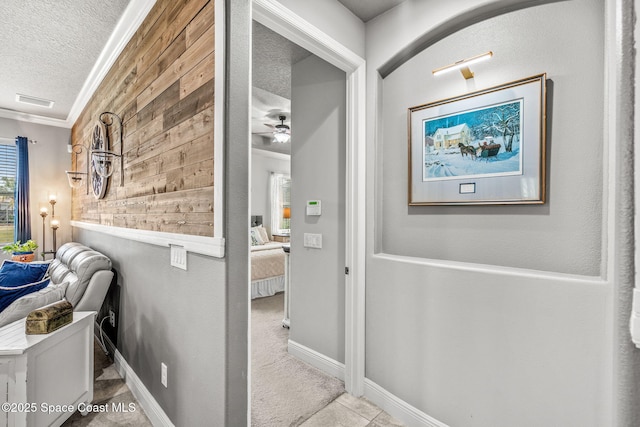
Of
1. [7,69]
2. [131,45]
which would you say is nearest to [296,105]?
[131,45]

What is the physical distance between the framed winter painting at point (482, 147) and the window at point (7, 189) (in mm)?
5792

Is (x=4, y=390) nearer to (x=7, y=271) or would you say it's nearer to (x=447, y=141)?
(x=7, y=271)

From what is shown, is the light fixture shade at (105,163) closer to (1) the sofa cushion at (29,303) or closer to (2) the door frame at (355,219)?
(1) the sofa cushion at (29,303)

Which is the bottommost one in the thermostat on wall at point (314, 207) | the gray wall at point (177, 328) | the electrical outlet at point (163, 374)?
the electrical outlet at point (163, 374)

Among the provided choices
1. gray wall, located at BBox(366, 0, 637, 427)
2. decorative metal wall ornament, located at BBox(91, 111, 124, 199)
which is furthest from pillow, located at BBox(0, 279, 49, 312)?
gray wall, located at BBox(366, 0, 637, 427)

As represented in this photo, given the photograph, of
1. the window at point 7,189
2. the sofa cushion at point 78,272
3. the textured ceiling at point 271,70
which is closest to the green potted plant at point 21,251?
the window at point 7,189

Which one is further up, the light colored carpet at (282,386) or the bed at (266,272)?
the bed at (266,272)

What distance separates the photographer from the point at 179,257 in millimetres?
1721

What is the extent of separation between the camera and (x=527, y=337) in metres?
1.45

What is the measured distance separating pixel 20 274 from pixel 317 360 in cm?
251

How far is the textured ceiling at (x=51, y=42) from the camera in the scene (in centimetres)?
226

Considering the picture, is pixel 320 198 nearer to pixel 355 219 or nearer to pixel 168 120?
pixel 355 219

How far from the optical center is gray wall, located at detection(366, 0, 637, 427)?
134 centimetres

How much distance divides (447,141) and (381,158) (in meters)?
0.49
